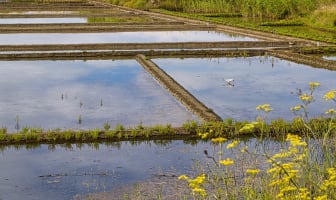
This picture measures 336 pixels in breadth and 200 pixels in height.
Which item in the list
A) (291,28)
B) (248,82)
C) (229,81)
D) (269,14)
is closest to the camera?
(229,81)

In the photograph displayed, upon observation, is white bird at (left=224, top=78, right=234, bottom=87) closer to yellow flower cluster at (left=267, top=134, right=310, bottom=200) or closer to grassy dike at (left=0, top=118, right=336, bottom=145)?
grassy dike at (left=0, top=118, right=336, bottom=145)

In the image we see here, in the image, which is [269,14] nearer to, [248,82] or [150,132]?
[248,82]

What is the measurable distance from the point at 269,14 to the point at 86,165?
17831mm

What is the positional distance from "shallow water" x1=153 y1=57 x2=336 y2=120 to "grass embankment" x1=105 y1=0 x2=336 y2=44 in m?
3.57

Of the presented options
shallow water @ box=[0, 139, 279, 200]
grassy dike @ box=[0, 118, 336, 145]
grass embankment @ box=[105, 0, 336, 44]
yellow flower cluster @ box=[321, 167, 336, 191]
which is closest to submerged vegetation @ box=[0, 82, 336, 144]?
grassy dike @ box=[0, 118, 336, 145]

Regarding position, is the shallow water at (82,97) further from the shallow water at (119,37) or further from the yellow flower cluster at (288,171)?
the yellow flower cluster at (288,171)

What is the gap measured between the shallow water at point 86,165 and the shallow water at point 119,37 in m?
8.98

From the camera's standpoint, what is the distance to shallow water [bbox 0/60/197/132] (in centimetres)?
713

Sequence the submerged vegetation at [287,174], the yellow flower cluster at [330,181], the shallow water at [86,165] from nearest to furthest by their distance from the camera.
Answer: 1. the yellow flower cluster at [330,181]
2. the submerged vegetation at [287,174]
3. the shallow water at [86,165]

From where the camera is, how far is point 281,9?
22031 mm

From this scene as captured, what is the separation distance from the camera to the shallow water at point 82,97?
7.13 metres

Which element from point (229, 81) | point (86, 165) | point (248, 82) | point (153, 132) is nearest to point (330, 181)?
point (86, 165)

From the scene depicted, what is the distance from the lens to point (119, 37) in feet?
53.6

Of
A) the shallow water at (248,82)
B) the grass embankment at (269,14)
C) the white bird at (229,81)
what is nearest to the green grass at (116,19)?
the grass embankment at (269,14)
